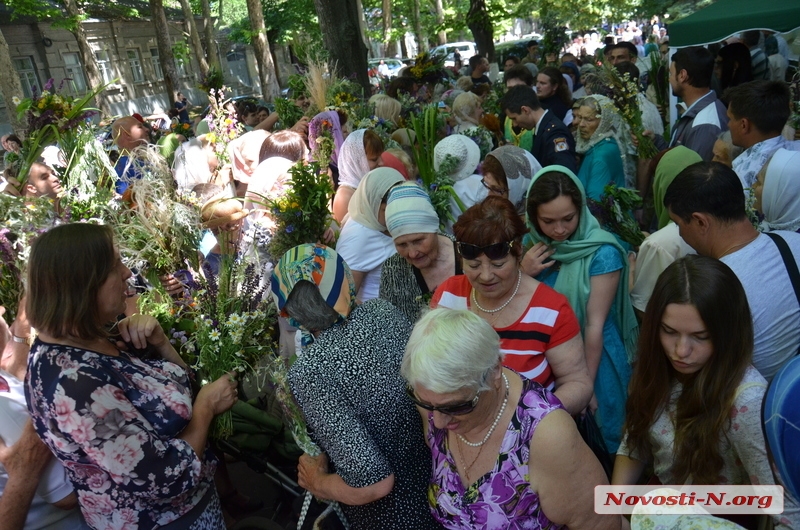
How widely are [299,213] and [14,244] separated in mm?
1457

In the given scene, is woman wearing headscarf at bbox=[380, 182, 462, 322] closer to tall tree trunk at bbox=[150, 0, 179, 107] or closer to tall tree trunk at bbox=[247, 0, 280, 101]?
tall tree trunk at bbox=[150, 0, 179, 107]

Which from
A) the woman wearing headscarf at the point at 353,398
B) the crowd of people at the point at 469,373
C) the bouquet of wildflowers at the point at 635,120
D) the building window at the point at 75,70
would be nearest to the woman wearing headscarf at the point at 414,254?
the crowd of people at the point at 469,373

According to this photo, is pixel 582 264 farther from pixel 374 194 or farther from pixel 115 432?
pixel 115 432

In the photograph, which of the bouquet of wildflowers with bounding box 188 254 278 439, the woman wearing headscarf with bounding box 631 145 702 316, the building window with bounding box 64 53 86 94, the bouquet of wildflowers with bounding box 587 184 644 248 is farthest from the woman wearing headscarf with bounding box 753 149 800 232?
the building window with bounding box 64 53 86 94

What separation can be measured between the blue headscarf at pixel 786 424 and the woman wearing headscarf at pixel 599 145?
9.36 ft

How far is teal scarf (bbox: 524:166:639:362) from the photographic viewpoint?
2.62 m

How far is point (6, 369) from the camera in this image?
257cm

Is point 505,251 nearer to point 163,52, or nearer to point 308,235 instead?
point 308,235

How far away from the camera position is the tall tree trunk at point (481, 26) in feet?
55.6

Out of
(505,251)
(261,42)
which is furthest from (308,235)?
(261,42)

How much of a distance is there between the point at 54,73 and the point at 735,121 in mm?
29271

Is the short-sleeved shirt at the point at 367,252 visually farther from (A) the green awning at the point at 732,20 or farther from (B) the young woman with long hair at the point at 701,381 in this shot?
(A) the green awning at the point at 732,20

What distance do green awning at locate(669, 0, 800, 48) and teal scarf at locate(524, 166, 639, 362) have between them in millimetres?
5012

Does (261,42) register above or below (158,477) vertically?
above
